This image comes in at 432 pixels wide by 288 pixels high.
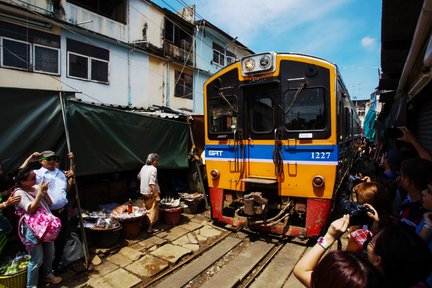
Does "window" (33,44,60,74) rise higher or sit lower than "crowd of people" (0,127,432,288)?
higher

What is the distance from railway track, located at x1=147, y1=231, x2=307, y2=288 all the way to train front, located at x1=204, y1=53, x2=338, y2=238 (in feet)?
1.04

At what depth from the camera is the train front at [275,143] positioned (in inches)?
180

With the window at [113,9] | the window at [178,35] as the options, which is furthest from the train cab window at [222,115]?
the window at [178,35]

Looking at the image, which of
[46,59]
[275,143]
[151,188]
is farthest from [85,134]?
[46,59]

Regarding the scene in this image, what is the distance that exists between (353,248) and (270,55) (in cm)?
380

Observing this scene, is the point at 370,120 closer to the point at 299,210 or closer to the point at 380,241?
the point at 299,210

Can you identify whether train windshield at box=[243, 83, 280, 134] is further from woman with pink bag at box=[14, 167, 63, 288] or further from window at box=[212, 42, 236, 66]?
window at box=[212, 42, 236, 66]

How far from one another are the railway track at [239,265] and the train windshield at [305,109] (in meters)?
2.21

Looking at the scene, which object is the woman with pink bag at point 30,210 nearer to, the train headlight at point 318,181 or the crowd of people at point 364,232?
the crowd of people at point 364,232

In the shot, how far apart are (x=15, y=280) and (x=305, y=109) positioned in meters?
4.92

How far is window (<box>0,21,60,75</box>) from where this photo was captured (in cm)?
840

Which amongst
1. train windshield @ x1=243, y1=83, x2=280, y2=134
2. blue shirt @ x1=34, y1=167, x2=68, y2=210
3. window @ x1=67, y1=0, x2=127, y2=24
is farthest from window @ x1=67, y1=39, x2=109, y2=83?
train windshield @ x1=243, y1=83, x2=280, y2=134

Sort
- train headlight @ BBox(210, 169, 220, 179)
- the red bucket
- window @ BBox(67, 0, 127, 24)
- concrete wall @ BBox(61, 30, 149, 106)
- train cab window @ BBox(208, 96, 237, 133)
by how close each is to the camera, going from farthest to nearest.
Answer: window @ BBox(67, 0, 127, 24), concrete wall @ BBox(61, 30, 149, 106), the red bucket, train headlight @ BBox(210, 169, 220, 179), train cab window @ BBox(208, 96, 237, 133)

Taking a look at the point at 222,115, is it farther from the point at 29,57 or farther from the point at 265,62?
the point at 29,57
